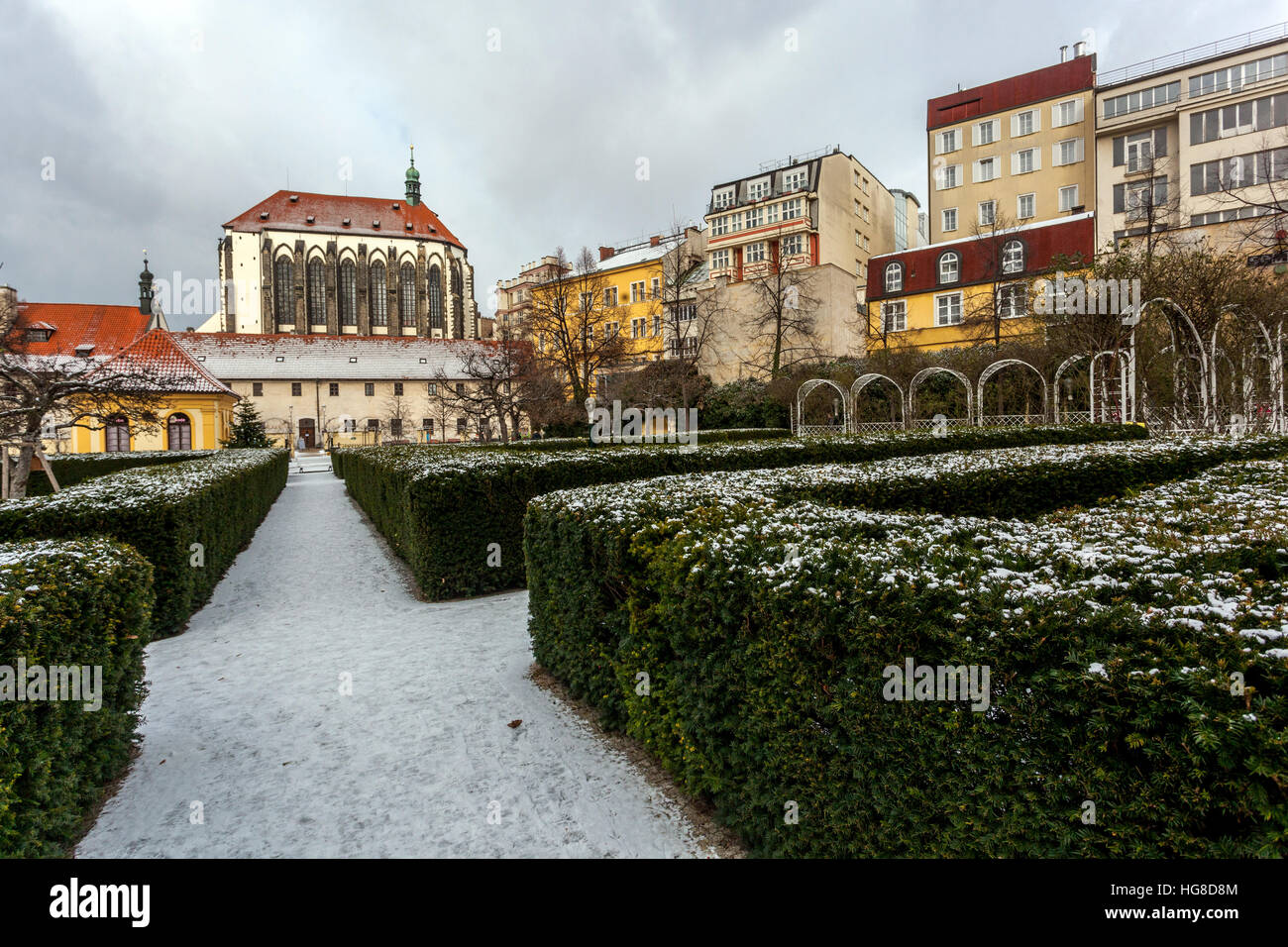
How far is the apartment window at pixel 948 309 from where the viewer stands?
137 feet

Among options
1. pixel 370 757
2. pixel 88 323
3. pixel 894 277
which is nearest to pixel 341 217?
pixel 88 323

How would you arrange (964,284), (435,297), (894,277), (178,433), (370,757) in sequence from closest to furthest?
1. (370,757)
2. (178,433)
3. (964,284)
4. (894,277)
5. (435,297)

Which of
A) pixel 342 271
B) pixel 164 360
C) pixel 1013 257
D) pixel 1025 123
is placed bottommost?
pixel 164 360

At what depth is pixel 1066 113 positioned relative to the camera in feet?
144

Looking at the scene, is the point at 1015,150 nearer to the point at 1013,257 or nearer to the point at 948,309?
the point at 1013,257

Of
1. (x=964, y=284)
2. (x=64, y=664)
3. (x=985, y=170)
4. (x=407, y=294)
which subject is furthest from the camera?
(x=407, y=294)

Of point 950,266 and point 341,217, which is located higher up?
point 341,217

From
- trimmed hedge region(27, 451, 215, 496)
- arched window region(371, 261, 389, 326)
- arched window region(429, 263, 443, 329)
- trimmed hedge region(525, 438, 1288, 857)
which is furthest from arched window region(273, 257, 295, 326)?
trimmed hedge region(525, 438, 1288, 857)

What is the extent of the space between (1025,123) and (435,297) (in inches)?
2605

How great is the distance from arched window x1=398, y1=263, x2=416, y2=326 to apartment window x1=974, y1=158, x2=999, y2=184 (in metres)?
63.2

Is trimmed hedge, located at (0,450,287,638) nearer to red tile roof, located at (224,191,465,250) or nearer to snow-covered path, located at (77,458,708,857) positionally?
snow-covered path, located at (77,458,708,857)

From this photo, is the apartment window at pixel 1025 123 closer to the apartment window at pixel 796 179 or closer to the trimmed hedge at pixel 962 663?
the apartment window at pixel 796 179

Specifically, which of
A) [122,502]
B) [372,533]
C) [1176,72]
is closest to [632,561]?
[122,502]

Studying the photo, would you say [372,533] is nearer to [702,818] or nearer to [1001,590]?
[702,818]
